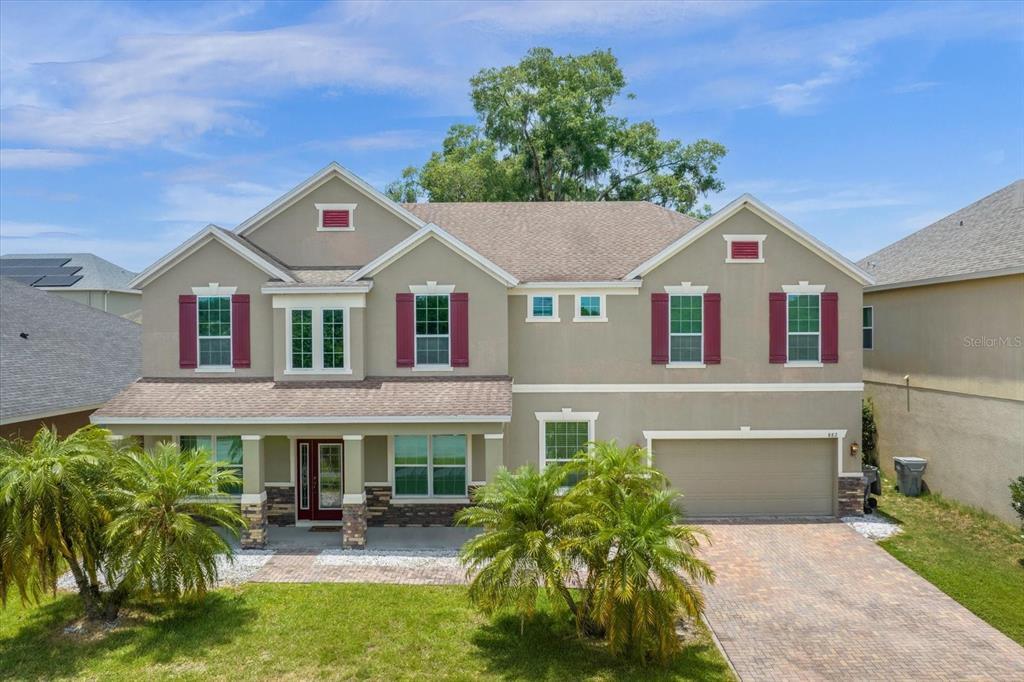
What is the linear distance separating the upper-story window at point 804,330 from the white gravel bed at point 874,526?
419 cm

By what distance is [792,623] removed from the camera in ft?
37.1

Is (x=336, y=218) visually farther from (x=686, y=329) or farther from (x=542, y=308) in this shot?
(x=686, y=329)

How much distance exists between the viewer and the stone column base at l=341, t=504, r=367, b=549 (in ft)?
49.3

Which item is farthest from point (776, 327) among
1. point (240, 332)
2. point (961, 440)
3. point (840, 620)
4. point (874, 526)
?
point (240, 332)

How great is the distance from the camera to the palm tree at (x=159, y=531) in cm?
1062

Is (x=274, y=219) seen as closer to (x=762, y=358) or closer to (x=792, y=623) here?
(x=762, y=358)


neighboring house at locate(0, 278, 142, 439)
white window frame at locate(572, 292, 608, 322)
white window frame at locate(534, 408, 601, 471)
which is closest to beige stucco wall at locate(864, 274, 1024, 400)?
white window frame at locate(572, 292, 608, 322)

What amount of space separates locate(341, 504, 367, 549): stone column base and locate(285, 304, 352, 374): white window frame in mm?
3396

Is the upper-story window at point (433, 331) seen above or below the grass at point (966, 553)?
above

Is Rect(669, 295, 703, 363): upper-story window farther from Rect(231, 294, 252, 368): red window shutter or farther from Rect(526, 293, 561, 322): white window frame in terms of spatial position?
Rect(231, 294, 252, 368): red window shutter

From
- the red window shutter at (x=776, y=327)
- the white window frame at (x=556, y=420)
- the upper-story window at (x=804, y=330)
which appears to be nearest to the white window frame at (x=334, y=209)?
the white window frame at (x=556, y=420)

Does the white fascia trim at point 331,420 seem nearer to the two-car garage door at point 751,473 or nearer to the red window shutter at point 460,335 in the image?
the red window shutter at point 460,335

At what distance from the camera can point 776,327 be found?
56.8 ft

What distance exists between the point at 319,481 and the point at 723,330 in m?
11.1
